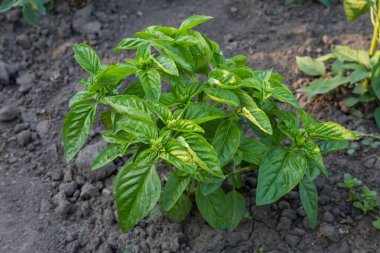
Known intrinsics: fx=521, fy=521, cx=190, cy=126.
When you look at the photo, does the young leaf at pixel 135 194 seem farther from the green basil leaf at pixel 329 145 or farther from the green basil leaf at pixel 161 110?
the green basil leaf at pixel 329 145

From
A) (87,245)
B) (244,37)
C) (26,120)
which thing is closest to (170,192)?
(87,245)

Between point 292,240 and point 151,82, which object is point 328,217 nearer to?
point 292,240

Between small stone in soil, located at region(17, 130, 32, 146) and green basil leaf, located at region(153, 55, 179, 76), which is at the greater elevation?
green basil leaf, located at region(153, 55, 179, 76)

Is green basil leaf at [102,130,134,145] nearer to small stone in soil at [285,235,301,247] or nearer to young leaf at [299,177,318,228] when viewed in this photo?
young leaf at [299,177,318,228]

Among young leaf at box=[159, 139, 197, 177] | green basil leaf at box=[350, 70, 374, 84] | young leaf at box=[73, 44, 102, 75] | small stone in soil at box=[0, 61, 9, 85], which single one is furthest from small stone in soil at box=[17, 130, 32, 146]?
green basil leaf at box=[350, 70, 374, 84]

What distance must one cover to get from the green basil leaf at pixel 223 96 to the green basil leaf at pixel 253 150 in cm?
30

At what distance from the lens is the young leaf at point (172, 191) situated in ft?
7.79

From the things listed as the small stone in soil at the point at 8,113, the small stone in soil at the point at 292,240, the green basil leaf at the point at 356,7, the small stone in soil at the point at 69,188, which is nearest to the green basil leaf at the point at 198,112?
the small stone in soil at the point at 292,240

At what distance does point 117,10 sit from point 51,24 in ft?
1.75

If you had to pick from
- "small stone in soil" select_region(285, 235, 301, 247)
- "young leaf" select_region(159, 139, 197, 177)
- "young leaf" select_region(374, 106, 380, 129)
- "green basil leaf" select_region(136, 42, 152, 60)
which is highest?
"green basil leaf" select_region(136, 42, 152, 60)

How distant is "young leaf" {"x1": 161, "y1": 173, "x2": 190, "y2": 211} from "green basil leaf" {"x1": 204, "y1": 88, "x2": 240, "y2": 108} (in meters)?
0.42

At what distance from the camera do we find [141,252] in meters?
2.66

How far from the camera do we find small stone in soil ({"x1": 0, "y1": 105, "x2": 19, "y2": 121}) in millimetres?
3361

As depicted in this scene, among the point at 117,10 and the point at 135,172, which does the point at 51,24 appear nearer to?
the point at 117,10
